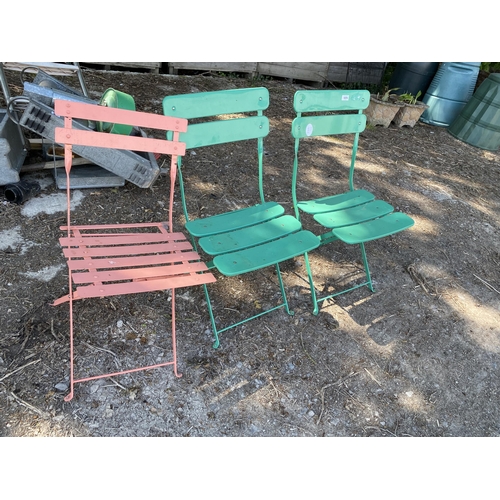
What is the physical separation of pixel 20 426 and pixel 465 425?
2300 millimetres

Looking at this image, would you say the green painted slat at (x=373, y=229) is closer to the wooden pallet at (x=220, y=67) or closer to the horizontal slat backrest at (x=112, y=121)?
the horizontal slat backrest at (x=112, y=121)

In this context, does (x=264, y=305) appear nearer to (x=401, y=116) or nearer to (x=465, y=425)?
(x=465, y=425)

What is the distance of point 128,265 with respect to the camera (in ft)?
7.12

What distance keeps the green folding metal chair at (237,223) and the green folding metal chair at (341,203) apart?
0.65 feet

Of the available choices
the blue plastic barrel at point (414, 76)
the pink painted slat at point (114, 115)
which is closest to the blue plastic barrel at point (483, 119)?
the blue plastic barrel at point (414, 76)

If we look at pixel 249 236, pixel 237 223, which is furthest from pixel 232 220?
pixel 249 236

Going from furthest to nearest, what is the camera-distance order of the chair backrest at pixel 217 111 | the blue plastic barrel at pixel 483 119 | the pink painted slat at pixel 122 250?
the blue plastic barrel at pixel 483 119 → the chair backrest at pixel 217 111 → the pink painted slat at pixel 122 250

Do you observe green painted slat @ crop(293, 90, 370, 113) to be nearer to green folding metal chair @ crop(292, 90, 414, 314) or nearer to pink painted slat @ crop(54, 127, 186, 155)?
green folding metal chair @ crop(292, 90, 414, 314)

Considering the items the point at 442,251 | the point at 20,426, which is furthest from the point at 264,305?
the point at 442,251

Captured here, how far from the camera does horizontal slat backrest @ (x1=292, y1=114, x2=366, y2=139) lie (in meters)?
2.81

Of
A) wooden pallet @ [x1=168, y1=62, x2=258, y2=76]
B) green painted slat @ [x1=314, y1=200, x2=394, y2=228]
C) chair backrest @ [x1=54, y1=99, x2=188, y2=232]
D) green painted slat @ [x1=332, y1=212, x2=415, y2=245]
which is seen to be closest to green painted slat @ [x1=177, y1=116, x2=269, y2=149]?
chair backrest @ [x1=54, y1=99, x2=188, y2=232]

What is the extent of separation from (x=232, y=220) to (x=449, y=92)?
16.5ft

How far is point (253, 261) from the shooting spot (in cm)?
227

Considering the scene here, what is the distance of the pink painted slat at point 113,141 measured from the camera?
213cm
